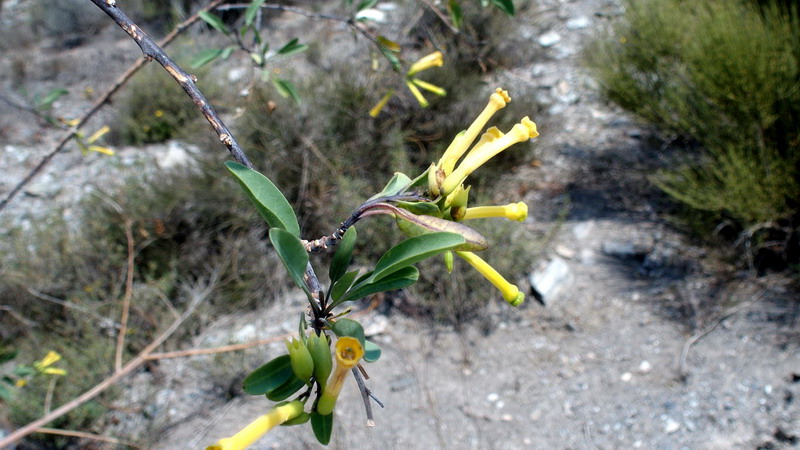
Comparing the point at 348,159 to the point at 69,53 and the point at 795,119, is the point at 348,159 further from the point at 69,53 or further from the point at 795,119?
the point at 69,53

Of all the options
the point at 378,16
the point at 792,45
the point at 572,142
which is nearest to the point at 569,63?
the point at 572,142

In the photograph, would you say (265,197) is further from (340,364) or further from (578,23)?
(578,23)

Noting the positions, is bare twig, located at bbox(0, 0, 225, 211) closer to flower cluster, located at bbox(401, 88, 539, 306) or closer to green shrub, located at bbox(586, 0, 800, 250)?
flower cluster, located at bbox(401, 88, 539, 306)

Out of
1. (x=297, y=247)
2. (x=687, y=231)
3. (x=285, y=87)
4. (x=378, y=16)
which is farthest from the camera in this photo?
(x=687, y=231)

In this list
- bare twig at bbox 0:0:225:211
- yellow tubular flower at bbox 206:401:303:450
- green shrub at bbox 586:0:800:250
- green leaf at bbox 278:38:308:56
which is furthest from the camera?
green shrub at bbox 586:0:800:250

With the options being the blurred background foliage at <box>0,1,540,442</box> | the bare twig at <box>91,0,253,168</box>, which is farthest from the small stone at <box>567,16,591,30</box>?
the bare twig at <box>91,0,253,168</box>

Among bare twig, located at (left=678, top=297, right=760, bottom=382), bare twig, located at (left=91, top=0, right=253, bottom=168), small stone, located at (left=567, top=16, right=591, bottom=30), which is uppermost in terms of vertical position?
bare twig, located at (left=91, top=0, right=253, bottom=168)

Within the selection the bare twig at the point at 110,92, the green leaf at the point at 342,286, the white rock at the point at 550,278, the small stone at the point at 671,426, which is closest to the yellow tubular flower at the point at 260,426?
the green leaf at the point at 342,286
